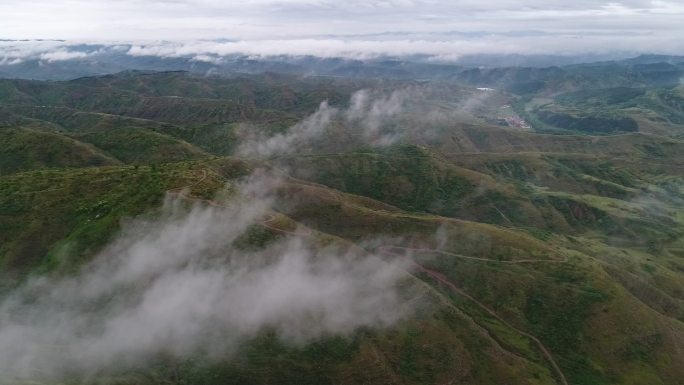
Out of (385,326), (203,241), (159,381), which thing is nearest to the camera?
(159,381)

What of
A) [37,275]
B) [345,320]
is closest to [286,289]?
[345,320]

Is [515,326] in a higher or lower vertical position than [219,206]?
lower

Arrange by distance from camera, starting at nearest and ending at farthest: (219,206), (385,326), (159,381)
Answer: (159,381)
(385,326)
(219,206)

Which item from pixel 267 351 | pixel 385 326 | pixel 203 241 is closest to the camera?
pixel 267 351

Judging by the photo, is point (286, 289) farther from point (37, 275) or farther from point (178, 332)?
point (37, 275)

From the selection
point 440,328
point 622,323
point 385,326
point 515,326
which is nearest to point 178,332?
point 385,326

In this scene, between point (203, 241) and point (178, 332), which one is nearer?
point (178, 332)

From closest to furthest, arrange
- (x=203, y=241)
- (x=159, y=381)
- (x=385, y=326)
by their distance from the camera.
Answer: (x=159, y=381), (x=385, y=326), (x=203, y=241)

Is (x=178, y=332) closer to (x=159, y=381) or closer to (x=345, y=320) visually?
(x=159, y=381)

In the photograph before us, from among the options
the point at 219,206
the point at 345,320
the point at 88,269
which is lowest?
the point at 345,320
